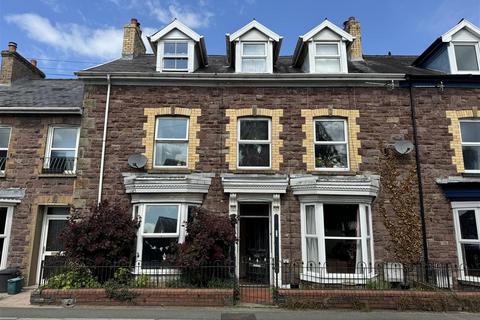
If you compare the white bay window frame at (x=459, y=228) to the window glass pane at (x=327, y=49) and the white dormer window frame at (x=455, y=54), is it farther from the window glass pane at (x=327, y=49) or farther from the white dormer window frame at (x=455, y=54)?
the window glass pane at (x=327, y=49)

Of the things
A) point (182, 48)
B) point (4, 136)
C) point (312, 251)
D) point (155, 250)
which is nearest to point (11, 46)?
point (4, 136)

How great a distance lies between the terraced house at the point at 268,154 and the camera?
10992mm

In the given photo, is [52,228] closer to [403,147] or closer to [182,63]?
[182,63]

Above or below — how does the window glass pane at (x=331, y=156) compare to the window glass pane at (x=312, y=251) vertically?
above

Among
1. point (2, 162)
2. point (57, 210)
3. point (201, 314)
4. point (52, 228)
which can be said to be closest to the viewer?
point (201, 314)

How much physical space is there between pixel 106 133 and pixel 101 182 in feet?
5.56

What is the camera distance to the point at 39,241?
12.4 metres

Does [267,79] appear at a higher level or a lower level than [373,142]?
higher

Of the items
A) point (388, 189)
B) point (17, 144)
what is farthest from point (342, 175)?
point (17, 144)

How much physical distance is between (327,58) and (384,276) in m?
7.67

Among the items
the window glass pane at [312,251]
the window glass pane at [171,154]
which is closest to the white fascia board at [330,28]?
the window glass pane at [171,154]

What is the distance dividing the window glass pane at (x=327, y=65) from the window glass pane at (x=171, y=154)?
560 centimetres

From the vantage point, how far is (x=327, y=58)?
12.8m

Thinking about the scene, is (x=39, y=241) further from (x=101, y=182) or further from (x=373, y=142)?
(x=373, y=142)
